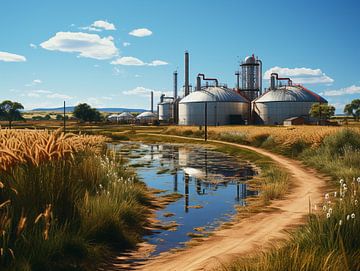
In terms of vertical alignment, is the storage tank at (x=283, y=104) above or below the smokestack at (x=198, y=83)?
below

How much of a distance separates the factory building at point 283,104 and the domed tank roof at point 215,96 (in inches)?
222

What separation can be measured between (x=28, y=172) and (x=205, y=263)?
16.6ft

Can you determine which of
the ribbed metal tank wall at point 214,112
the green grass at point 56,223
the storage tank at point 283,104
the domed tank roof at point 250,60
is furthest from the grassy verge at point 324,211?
Result: the domed tank roof at point 250,60

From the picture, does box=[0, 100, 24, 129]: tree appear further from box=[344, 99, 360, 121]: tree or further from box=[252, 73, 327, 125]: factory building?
box=[344, 99, 360, 121]: tree

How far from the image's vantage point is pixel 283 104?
9925 cm

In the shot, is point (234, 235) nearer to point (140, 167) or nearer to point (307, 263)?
point (307, 263)

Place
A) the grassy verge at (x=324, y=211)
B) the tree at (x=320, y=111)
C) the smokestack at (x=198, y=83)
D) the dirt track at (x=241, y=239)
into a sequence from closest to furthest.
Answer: the grassy verge at (x=324, y=211) → the dirt track at (x=241, y=239) → the tree at (x=320, y=111) → the smokestack at (x=198, y=83)

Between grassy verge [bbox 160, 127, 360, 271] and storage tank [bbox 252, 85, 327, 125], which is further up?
storage tank [bbox 252, 85, 327, 125]

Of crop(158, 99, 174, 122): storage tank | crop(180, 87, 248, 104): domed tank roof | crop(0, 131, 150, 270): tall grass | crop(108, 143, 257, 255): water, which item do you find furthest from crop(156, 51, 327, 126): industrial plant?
crop(0, 131, 150, 270): tall grass

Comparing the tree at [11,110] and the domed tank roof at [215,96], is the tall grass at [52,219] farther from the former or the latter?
the tree at [11,110]

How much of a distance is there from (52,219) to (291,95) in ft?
322

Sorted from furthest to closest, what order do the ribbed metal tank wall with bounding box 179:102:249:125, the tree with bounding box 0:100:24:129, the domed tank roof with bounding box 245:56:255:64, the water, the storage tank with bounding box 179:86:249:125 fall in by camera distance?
the tree with bounding box 0:100:24:129
the domed tank roof with bounding box 245:56:255:64
the storage tank with bounding box 179:86:249:125
the ribbed metal tank wall with bounding box 179:102:249:125
the water

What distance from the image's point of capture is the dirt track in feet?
32.6

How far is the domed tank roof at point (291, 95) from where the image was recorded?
328ft
